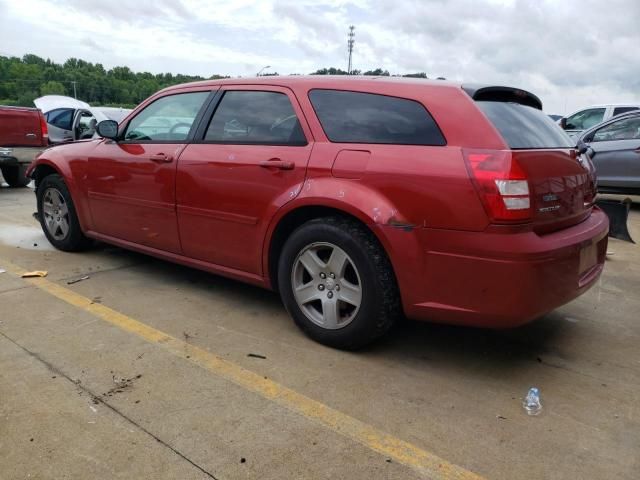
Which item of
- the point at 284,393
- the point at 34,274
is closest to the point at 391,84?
the point at 284,393

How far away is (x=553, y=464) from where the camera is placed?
7.36 feet

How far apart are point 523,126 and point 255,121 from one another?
5.50 feet

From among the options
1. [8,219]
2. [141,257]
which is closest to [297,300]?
[141,257]

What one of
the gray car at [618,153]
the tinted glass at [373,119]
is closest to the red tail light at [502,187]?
the tinted glass at [373,119]

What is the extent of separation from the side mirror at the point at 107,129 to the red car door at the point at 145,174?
0.07 metres

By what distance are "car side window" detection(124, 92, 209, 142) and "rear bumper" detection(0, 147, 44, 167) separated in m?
6.33

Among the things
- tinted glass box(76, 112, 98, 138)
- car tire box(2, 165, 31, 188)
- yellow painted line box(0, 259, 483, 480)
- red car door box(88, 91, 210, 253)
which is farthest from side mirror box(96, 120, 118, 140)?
tinted glass box(76, 112, 98, 138)

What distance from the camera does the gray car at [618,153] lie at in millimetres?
8516

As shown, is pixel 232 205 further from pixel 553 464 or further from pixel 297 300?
pixel 553 464

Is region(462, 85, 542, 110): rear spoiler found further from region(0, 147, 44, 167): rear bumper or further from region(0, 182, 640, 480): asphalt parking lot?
region(0, 147, 44, 167): rear bumper

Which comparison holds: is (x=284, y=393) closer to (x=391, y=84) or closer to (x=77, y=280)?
(x=391, y=84)

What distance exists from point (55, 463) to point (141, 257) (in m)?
3.23

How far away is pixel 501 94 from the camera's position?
3.20 m

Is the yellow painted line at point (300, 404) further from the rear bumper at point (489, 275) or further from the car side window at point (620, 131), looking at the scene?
the car side window at point (620, 131)
